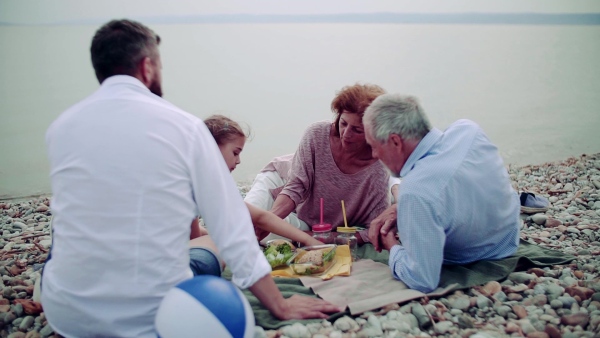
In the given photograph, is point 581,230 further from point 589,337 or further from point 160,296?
point 160,296

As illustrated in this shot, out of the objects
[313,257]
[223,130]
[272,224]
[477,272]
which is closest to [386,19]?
[223,130]

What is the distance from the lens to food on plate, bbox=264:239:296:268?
3.12m

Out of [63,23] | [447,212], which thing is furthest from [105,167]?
[63,23]

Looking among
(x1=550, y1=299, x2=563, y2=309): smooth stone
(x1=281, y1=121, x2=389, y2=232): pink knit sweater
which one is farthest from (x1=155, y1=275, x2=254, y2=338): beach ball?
(x1=281, y1=121, x2=389, y2=232): pink knit sweater

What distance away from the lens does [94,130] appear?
73.6 inches

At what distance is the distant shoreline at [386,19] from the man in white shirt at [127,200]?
27.6 ft

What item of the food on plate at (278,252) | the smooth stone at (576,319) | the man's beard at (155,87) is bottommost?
the food on plate at (278,252)

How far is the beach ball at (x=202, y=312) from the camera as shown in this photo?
184 cm

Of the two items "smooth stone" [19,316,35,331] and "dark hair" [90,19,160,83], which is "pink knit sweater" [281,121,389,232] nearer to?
"smooth stone" [19,316,35,331]

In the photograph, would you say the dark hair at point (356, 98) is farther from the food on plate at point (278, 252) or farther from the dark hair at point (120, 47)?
the dark hair at point (120, 47)

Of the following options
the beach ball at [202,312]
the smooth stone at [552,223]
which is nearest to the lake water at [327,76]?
the smooth stone at [552,223]

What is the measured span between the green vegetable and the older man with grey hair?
639 mm

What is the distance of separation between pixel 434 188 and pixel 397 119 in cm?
36

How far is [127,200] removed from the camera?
6.08 feet
